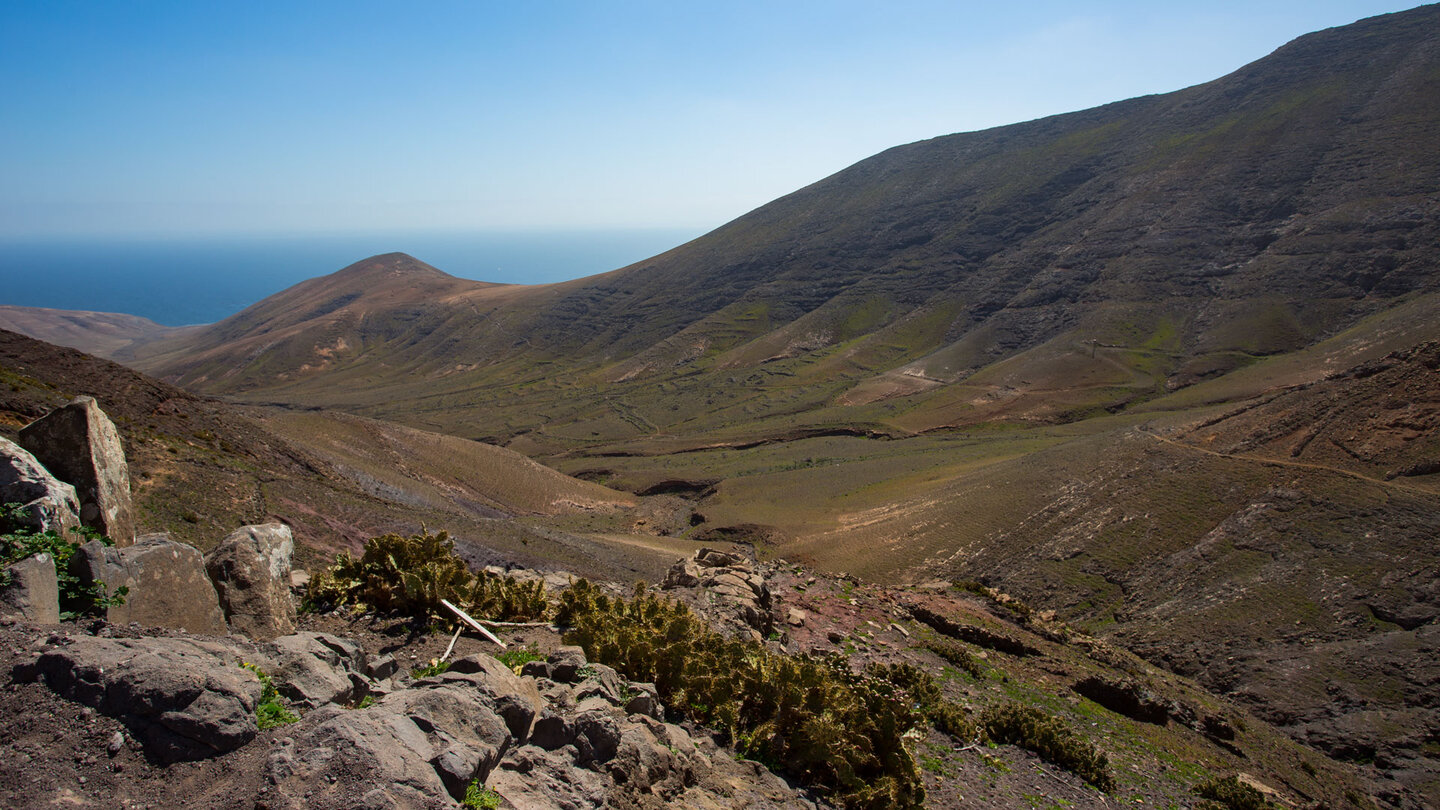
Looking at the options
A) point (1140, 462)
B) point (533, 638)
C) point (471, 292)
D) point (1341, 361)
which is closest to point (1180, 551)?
point (1140, 462)

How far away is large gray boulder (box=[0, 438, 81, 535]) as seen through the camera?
22.6 feet

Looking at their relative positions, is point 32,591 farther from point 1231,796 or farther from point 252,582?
point 1231,796

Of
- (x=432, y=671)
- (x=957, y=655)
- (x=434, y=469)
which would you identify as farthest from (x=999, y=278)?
(x=432, y=671)

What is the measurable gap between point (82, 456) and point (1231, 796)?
59.4ft

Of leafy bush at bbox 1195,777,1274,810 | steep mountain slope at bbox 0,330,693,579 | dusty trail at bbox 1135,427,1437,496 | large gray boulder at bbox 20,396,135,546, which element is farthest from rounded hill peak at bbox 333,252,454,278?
leafy bush at bbox 1195,777,1274,810

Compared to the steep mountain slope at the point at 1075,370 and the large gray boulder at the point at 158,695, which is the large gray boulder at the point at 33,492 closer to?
the large gray boulder at the point at 158,695

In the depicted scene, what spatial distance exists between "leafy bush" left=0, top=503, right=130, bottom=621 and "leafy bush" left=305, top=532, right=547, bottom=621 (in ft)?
12.0

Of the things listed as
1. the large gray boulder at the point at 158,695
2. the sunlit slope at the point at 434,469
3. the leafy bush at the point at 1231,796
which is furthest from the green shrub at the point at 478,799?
the sunlit slope at the point at 434,469

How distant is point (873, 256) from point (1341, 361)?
68112 mm

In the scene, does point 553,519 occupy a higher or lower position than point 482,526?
lower

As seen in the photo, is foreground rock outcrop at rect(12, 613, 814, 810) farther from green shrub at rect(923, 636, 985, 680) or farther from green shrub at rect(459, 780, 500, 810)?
green shrub at rect(923, 636, 985, 680)

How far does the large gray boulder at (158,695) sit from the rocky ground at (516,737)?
0.02 metres

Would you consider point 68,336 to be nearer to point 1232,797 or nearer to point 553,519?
point 553,519

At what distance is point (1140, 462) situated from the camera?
30188 mm
